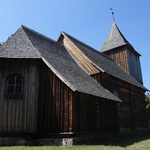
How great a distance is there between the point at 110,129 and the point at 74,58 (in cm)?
686

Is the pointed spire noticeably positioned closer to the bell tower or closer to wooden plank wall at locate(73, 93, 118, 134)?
the bell tower

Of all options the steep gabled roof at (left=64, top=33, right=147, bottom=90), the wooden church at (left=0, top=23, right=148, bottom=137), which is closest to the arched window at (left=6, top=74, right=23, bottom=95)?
the wooden church at (left=0, top=23, right=148, bottom=137)

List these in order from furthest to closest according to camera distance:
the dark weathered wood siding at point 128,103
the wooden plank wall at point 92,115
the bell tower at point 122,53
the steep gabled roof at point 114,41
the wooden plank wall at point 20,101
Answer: the steep gabled roof at point 114,41 → the bell tower at point 122,53 → the dark weathered wood siding at point 128,103 → the wooden plank wall at point 92,115 → the wooden plank wall at point 20,101

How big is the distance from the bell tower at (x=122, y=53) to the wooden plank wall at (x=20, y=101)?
14.7 m

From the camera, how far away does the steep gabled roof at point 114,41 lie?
2623 centimetres

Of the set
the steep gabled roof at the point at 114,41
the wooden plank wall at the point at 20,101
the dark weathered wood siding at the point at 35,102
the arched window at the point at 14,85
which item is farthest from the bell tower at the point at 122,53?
the arched window at the point at 14,85

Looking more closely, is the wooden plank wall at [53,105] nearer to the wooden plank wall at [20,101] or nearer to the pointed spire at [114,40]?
the wooden plank wall at [20,101]

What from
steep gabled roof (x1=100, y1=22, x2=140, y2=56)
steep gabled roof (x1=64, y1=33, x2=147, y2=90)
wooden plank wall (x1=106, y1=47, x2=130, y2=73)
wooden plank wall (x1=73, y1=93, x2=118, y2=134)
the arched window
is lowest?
wooden plank wall (x1=73, y1=93, x2=118, y2=134)

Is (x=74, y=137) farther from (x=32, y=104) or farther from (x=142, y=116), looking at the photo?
(x=142, y=116)

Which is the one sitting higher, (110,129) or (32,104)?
(32,104)

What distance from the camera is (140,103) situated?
22.4 meters

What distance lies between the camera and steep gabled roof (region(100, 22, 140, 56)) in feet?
86.1

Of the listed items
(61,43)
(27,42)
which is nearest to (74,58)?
(61,43)

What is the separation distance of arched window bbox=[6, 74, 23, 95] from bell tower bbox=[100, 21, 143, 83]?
15.2m
